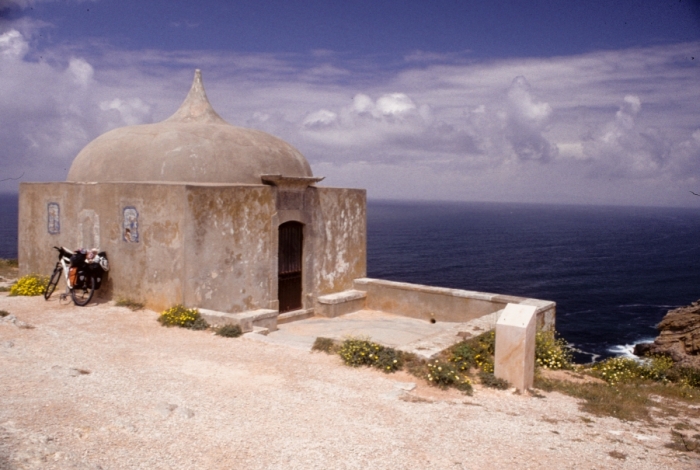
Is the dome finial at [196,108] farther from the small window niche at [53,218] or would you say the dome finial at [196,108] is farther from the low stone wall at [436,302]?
the low stone wall at [436,302]

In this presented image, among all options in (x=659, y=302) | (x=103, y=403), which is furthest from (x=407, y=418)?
(x=659, y=302)

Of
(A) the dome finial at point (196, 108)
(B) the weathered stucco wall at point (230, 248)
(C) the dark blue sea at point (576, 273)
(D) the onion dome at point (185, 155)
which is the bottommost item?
(C) the dark blue sea at point (576, 273)

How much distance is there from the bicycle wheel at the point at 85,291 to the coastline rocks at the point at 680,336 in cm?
1804

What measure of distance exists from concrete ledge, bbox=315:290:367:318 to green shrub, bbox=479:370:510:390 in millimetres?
6154

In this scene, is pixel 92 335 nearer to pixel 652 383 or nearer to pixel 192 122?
pixel 192 122

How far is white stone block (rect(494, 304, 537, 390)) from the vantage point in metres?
7.97

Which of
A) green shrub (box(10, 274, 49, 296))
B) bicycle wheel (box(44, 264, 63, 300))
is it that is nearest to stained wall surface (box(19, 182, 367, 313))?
green shrub (box(10, 274, 49, 296))

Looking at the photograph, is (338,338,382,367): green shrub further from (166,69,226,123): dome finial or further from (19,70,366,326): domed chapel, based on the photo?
(166,69,226,123): dome finial

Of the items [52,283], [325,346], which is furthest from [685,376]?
[52,283]

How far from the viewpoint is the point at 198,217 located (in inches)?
433

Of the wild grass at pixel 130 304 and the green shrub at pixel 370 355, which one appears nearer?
the green shrub at pixel 370 355

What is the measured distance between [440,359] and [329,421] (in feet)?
9.04

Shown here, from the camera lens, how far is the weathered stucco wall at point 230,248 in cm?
1100

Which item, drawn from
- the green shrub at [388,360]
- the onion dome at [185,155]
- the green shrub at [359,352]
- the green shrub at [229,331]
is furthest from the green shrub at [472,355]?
the onion dome at [185,155]
